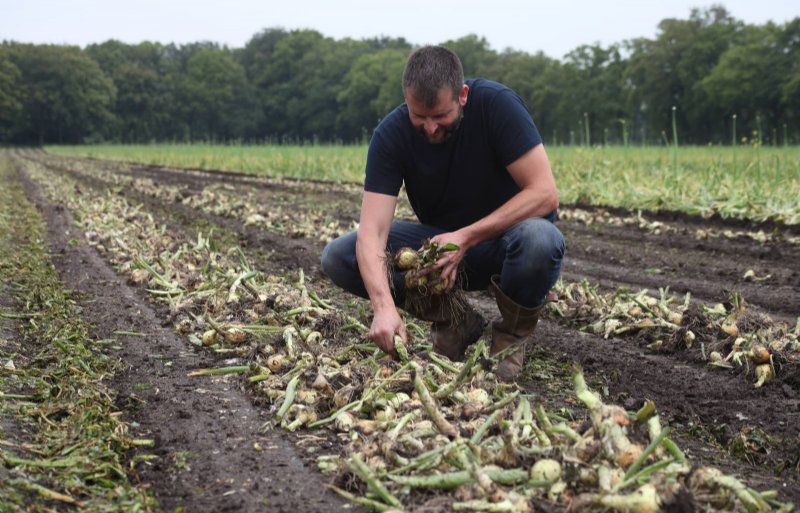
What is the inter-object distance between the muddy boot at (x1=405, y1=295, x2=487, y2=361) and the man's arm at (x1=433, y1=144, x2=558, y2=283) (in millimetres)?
213

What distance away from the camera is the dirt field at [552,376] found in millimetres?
2326

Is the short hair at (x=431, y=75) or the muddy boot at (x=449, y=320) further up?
the short hair at (x=431, y=75)

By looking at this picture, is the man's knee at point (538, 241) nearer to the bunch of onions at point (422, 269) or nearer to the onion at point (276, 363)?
the bunch of onions at point (422, 269)

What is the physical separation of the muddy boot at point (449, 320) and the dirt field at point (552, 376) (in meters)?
0.33

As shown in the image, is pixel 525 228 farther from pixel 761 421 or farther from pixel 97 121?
pixel 97 121

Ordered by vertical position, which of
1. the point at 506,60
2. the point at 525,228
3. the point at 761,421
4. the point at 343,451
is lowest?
the point at 761,421

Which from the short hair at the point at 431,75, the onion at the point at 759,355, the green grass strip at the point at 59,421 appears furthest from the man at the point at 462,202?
the green grass strip at the point at 59,421

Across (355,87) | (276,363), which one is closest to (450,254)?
(276,363)

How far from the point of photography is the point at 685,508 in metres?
1.79

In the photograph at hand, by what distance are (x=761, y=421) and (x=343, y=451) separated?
1625mm

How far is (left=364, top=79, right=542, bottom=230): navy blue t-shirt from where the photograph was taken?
3.35 meters

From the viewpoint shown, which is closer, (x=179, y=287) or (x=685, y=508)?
(x=685, y=508)

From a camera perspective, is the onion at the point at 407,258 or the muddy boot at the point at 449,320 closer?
the onion at the point at 407,258

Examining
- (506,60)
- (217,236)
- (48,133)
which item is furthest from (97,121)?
(217,236)
